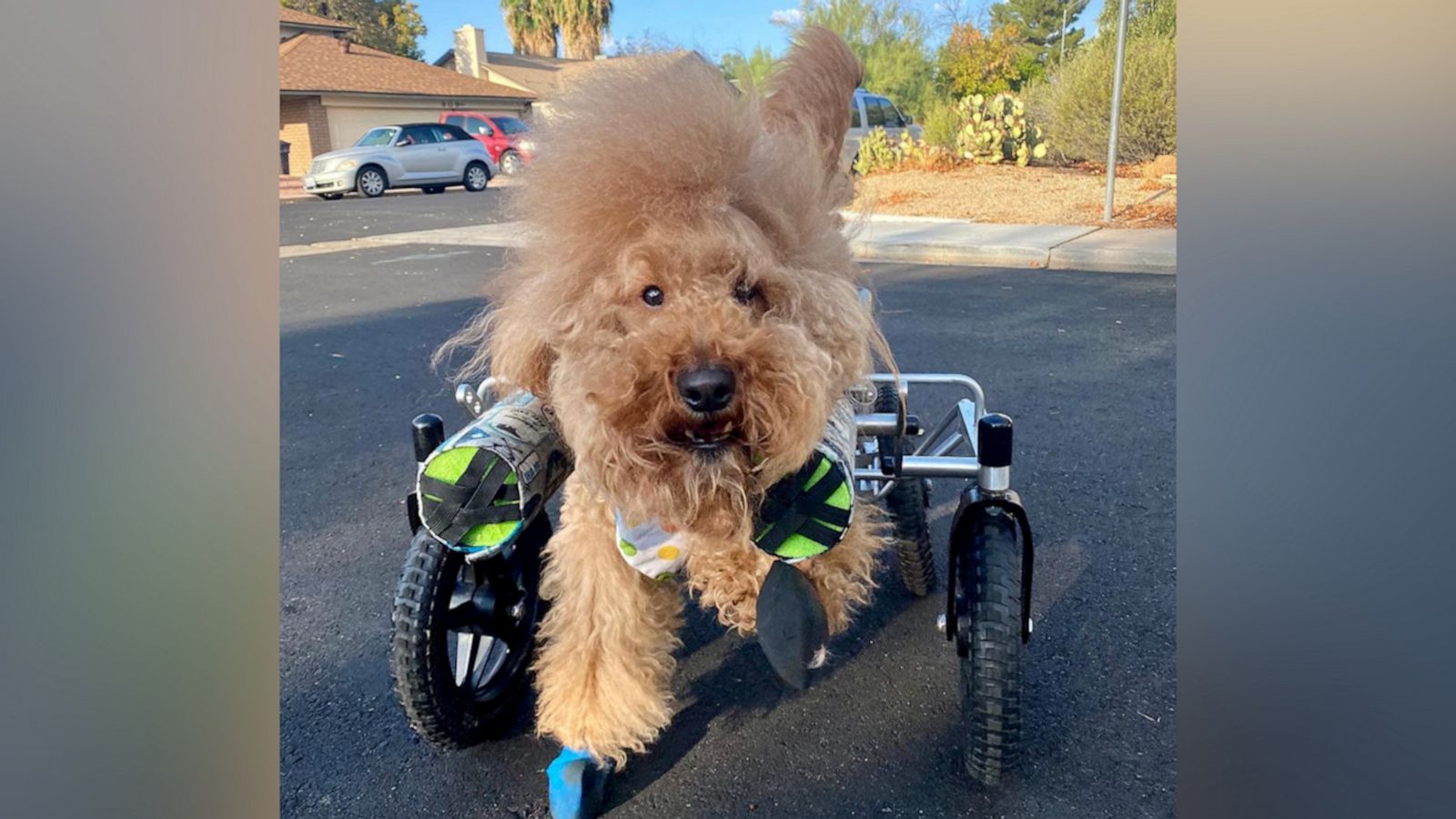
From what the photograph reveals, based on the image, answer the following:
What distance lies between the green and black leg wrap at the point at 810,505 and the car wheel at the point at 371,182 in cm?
2400

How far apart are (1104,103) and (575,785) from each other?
16.3 meters

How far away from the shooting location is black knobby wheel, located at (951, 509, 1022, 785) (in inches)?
79.0

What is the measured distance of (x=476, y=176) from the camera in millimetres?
24844

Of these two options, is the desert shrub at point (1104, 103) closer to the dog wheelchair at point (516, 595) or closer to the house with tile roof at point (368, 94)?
the dog wheelchair at point (516, 595)

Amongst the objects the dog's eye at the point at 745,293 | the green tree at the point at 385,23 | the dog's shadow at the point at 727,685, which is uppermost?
the green tree at the point at 385,23

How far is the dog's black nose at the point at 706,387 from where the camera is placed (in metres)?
1.63

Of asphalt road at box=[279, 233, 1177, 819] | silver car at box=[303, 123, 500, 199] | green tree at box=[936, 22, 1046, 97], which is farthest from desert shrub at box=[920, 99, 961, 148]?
asphalt road at box=[279, 233, 1177, 819]

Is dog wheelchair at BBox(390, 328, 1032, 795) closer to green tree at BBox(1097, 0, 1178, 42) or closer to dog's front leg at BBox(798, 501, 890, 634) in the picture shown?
dog's front leg at BBox(798, 501, 890, 634)

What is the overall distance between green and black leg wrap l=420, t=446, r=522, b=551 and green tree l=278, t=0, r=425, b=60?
78.8 ft

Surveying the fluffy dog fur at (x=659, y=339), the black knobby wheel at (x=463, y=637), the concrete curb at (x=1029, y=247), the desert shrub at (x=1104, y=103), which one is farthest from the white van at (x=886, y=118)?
the fluffy dog fur at (x=659, y=339)
